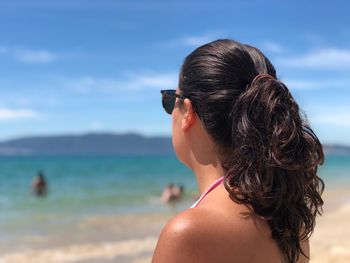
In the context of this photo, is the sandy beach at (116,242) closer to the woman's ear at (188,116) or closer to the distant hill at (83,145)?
the woman's ear at (188,116)

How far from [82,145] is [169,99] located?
182 m

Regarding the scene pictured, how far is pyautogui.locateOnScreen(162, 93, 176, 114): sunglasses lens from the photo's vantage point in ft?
6.44

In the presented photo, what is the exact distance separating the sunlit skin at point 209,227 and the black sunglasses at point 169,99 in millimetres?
103

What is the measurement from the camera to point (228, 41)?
72.0 inches

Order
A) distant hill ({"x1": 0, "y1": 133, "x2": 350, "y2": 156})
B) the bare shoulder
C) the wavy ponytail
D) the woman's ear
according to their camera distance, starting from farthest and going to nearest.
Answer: distant hill ({"x1": 0, "y1": 133, "x2": 350, "y2": 156}) → the woman's ear → the wavy ponytail → the bare shoulder

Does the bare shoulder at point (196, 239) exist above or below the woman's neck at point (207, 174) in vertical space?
below

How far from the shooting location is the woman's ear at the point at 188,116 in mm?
1810

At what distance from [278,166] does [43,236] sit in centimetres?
1075

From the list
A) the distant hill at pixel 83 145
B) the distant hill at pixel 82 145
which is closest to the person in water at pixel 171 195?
the distant hill at pixel 83 145

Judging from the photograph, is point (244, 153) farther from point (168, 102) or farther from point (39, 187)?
point (39, 187)

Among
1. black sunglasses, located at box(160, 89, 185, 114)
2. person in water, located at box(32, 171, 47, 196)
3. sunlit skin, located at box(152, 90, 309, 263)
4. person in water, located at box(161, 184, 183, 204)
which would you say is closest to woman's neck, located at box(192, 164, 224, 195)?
sunlit skin, located at box(152, 90, 309, 263)

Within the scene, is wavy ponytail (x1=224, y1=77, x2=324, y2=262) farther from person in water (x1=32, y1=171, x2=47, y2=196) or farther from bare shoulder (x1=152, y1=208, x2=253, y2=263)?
person in water (x1=32, y1=171, x2=47, y2=196)

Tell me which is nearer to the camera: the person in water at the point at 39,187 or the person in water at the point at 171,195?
the person in water at the point at 171,195

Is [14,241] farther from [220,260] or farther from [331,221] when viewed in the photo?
[220,260]
